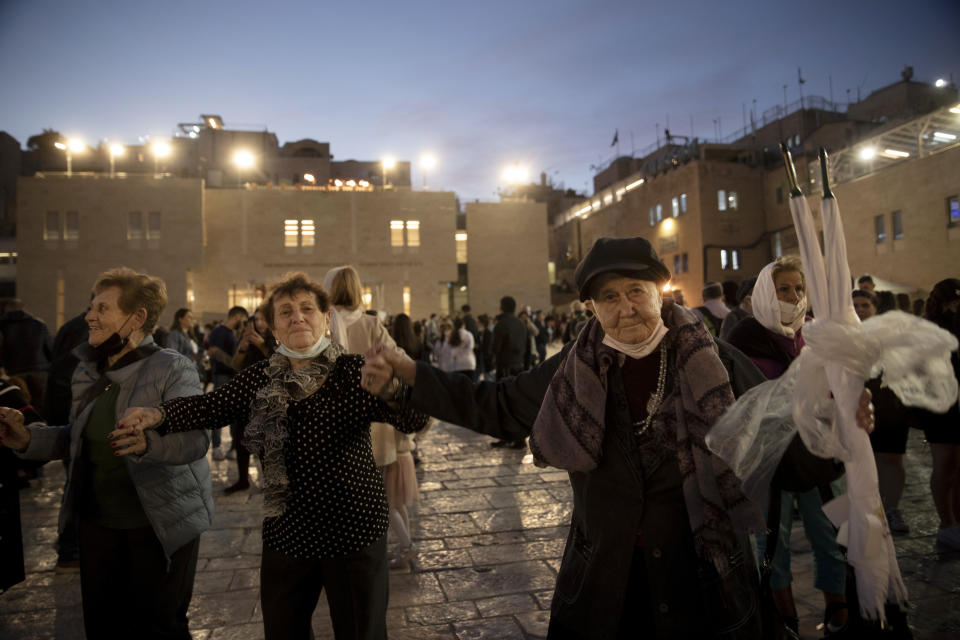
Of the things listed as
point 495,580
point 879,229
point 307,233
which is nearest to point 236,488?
point 495,580

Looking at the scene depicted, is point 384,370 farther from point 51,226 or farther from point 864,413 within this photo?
point 51,226

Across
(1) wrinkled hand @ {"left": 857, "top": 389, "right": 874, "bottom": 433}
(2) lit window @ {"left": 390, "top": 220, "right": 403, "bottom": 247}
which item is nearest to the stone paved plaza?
(1) wrinkled hand @ {"left": 857, "top": 389, "right": 874, "bottom": 433}

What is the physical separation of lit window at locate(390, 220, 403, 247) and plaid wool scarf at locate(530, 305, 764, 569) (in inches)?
1544

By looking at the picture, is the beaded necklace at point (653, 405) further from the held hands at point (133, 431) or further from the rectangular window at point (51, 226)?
the rectangular window at point (51, 226)

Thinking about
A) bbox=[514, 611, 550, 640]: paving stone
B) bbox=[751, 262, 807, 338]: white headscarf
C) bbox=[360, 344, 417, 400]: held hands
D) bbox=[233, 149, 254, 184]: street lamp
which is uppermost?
bbox=[233, 149, 254, 184]: street lamp

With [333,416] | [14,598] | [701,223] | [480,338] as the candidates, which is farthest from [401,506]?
[701,223]

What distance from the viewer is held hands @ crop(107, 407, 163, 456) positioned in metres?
2.27

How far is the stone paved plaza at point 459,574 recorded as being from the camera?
3.42m

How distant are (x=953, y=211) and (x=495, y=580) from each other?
2523cm

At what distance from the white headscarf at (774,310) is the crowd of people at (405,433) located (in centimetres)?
1

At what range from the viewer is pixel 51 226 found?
121 feet

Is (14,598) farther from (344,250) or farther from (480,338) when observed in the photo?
(344,250)

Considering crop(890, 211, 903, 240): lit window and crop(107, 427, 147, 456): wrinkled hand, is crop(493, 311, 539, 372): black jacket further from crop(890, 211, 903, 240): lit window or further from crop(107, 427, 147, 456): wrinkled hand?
crop(890, 211, 903, 240): lit window

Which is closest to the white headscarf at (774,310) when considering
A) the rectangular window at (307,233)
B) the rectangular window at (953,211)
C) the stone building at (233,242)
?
the rectangular window at (953,211)
